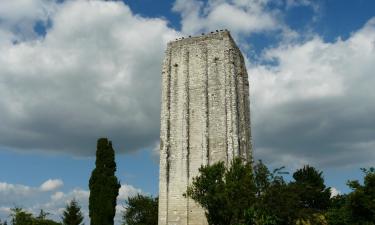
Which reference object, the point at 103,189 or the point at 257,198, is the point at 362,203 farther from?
the point at 103,189

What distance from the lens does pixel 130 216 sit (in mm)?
49188

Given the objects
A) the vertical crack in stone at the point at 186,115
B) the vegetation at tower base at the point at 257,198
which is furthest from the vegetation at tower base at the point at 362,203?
the vertical crack in stone at the point at 186,115

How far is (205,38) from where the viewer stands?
120 ft

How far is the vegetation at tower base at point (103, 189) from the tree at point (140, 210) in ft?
35.3

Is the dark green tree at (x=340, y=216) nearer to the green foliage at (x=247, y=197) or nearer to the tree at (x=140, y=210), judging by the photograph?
the green foliage at (x=247, y=197)

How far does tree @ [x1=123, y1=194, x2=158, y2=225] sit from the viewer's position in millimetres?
45959

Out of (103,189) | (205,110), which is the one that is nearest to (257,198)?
(205,110)

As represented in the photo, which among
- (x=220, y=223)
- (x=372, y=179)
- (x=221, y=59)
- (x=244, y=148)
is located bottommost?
(x=220, y=223)

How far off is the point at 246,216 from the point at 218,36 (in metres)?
16.1

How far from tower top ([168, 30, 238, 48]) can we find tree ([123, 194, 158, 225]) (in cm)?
1831

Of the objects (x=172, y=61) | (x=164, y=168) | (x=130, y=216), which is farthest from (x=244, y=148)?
(x=130, y=216)

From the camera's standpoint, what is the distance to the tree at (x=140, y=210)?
151 feet

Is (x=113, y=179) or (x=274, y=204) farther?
(x=113, y=179)

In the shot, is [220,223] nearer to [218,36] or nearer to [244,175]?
[244,175]
